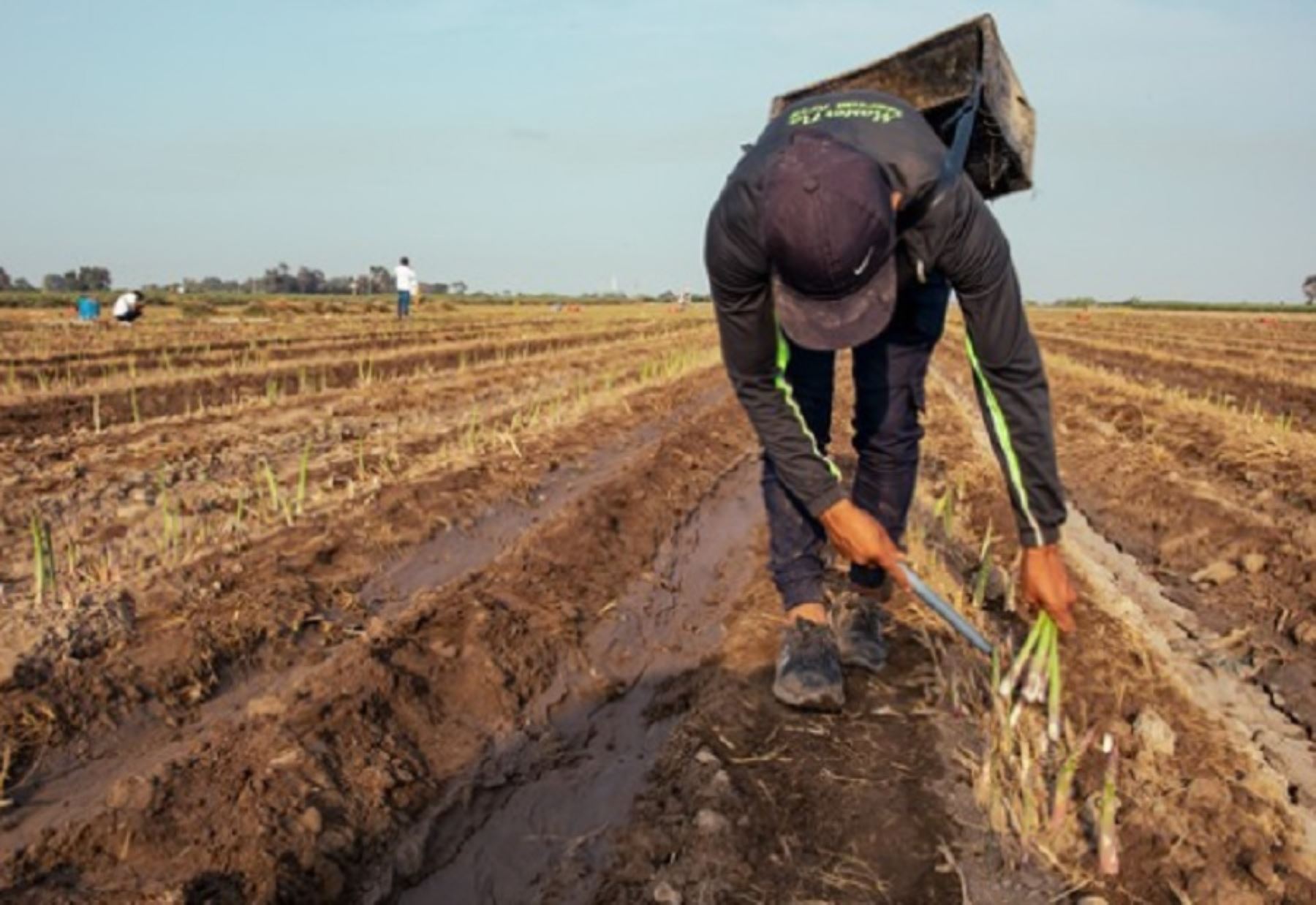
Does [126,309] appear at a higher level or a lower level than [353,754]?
higher

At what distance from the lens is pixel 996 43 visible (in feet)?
10.9

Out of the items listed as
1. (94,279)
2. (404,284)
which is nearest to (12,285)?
(94,279)

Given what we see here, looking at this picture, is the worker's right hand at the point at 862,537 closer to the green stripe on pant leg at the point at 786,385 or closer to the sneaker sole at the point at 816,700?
the green stripe on pant leg at the point at 786,385

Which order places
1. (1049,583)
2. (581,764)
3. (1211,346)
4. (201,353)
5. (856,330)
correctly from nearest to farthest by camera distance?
(856,330), (1049,583), (581,764), (201,353), (1211,346)

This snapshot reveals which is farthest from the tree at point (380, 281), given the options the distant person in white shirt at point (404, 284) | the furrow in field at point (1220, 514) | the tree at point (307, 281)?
the furrow in field at point (1220, 514)

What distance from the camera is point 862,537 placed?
2719 millimetres

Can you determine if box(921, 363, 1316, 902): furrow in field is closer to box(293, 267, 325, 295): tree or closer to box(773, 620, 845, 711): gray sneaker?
box(773, 620, 845, 711): gray sneaker

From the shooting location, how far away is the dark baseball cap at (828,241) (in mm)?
2053

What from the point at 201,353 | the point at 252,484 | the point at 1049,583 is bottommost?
the point at 252,484

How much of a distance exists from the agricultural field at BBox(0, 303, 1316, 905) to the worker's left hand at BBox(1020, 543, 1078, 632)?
0.32m

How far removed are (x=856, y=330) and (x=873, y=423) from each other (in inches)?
47.3

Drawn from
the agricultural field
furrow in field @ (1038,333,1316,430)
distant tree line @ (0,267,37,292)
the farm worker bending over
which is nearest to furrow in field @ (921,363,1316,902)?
the agricultural field

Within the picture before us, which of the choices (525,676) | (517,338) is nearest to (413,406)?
(525,676)

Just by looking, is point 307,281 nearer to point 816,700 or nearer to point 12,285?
point 12,285
